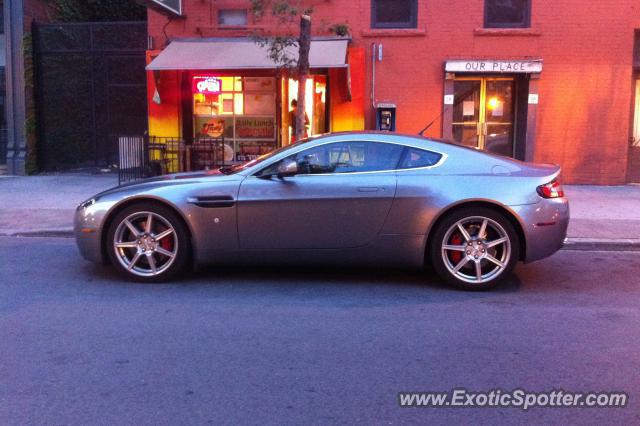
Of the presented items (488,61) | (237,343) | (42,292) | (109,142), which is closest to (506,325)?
(237,343)

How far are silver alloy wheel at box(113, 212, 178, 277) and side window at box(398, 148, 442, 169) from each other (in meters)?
2.34

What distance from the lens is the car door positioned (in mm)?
6352

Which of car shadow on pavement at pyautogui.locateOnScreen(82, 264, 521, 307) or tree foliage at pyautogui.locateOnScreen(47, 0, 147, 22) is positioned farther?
tree foliage at pyautogui.locateOnScreen(47, 0, 147, 22)

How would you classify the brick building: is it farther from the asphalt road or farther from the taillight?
the asphalt road

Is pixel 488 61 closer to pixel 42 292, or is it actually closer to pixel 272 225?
pixel 272 225

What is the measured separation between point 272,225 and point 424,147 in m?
1.65

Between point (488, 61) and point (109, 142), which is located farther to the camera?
point (109, 142)

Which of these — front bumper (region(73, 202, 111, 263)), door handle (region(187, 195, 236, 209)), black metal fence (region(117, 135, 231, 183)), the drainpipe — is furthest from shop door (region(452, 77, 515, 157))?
front bumper (region(73, 202, 111, 263))

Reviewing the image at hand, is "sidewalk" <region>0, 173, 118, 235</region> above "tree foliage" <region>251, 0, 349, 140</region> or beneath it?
beneath

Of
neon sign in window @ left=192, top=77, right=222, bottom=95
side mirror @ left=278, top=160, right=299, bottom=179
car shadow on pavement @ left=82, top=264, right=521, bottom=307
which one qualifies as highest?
neon sign in window @ left=192, top=77, right=222, bottom=95

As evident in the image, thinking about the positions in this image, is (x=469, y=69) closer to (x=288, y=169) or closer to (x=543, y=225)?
(x=543, y=225)

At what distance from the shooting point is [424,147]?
6.55m

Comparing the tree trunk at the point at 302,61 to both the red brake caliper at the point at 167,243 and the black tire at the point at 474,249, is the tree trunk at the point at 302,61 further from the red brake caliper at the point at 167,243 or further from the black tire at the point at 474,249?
the black tire at the point at 474,249

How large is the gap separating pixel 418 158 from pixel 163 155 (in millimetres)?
9081
